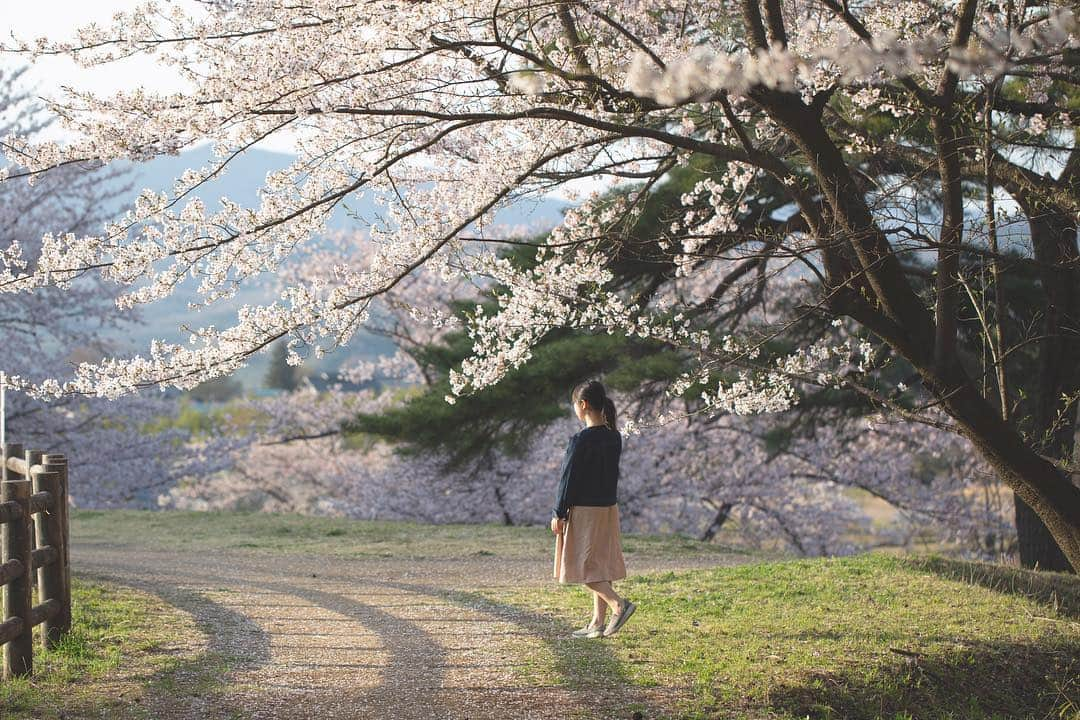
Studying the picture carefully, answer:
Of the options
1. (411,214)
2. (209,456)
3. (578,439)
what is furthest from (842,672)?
(209,456)

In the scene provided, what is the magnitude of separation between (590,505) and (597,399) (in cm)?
55

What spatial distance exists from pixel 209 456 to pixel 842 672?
15.0 metres

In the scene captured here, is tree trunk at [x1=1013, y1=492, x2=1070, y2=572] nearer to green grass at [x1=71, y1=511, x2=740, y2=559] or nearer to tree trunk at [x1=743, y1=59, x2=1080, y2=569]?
green grass at [x1=71, y1=511, x2=740, y2=559]

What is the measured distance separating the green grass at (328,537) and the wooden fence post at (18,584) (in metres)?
5.25

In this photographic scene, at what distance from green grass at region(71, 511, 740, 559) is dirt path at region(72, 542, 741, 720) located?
90cm

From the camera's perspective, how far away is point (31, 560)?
4758 millimetres

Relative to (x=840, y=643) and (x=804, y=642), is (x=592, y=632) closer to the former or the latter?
(x=804, y=642)

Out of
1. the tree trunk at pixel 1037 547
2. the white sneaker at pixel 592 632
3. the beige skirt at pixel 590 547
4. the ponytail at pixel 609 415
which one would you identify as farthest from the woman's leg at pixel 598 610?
the tree trunk at pixel 1037 547

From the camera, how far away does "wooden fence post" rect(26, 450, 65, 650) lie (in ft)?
16.5

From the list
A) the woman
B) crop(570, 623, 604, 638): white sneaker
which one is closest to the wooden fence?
the woman

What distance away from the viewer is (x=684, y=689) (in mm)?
4570

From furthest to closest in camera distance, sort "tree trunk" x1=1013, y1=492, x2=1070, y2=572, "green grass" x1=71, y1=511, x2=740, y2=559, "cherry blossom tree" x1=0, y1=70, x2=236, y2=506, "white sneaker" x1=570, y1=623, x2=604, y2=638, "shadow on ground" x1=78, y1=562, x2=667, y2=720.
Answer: "cherry blossom tree" x1=0, y1=70, x2=236, y2=506, "green grass" x1=71, y1=511, x2=740, y2=559, "tree trunk" x1=1013, y1=492, x2=1070, y2=572, "white sneaker" x1=570, y1=623, x2=604, y2=638, "shadow on ground" x1=78, y1=562, x2=667, y2=720

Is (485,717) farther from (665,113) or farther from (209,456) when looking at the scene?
(209,456)

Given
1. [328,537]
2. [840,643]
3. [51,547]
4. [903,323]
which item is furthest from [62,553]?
[328,537]
